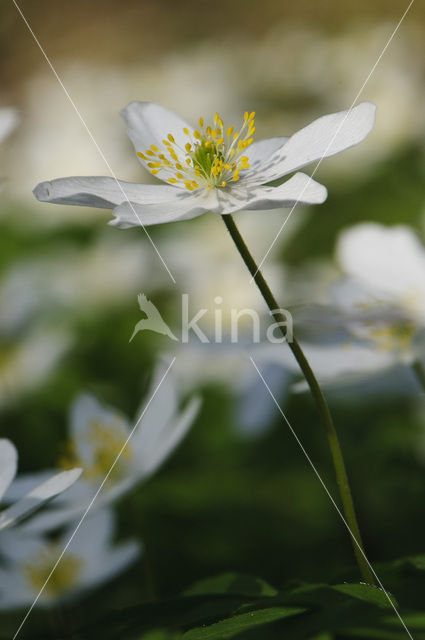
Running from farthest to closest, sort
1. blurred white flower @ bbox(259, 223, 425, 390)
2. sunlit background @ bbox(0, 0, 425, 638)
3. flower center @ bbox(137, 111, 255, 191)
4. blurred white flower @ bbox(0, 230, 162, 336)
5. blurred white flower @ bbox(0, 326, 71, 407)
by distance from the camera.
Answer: blurred white flower @ bbox(0, 230, 162, 336), blurred white flower @ bbox(0, 326, 71, 407), sunlit background @ bbox(0, 0, 425, 638), blurred white flower @ bbox(259, 223, 425, 390), flower center @ bbox(137, 111, 255, 191)

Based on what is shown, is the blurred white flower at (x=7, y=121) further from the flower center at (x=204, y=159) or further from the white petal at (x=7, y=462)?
the white petal at (x=7, y=462)

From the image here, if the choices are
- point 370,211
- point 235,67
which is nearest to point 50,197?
point 370,211

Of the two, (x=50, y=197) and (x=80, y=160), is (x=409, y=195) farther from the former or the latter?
(x=50, y=197)

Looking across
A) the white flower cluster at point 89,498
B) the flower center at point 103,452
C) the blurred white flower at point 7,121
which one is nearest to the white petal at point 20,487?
the white flower cluster at point 89,498

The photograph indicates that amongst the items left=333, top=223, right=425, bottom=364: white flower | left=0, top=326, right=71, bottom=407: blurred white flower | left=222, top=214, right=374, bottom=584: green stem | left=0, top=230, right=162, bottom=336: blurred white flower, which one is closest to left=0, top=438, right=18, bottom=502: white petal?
left=222, top=214, right=374, bottom=584: green stem

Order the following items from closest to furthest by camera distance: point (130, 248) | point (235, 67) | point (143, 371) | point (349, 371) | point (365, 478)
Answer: point (349, 371), point (365, 478), point (143, 371), point (130, 248), point (235, 67)

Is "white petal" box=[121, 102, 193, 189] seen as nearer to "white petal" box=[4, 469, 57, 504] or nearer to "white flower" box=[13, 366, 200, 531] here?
"white flower" box=[13, 366, 200, 531]

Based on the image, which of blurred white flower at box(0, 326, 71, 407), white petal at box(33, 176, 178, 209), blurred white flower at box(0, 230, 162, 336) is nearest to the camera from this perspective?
white petal at box(33, 176, 178, 209)
